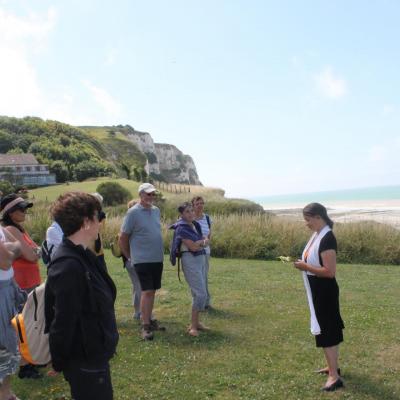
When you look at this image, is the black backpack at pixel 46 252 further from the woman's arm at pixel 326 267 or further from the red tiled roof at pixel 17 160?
the red tiled roof at pixel 17 160

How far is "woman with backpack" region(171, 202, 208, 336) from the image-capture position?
20.5 ft

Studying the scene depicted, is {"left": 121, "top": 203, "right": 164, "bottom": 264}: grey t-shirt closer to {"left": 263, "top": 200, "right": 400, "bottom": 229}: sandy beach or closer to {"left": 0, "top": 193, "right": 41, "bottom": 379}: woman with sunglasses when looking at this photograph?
{"left": 0, "top": 193, "right": 41, "bottom": 379}: woman with sunglasses

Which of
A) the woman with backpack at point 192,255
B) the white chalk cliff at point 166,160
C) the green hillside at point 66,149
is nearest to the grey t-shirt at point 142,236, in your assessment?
the woman with backpack at point 192,255

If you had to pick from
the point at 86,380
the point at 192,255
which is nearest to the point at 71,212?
the point at 86,380

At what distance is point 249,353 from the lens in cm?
580

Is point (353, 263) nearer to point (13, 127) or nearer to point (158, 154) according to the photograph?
point (13, 127)

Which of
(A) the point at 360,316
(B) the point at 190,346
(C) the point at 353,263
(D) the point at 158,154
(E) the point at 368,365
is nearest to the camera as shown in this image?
(E) the point at 368,365

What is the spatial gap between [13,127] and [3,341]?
9759cm

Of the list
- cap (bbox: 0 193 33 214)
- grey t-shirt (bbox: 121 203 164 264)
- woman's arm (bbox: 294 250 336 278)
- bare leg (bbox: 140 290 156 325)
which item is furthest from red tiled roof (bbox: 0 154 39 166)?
woman's arm (bbox: 294 250 336 278)

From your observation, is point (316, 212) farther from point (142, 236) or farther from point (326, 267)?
point (142, 236)

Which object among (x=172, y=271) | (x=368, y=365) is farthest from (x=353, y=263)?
(x=368, y=365)

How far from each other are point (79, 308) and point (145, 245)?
361 cm

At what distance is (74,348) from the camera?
268 centimetres

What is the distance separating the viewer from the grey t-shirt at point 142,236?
6.24 m
